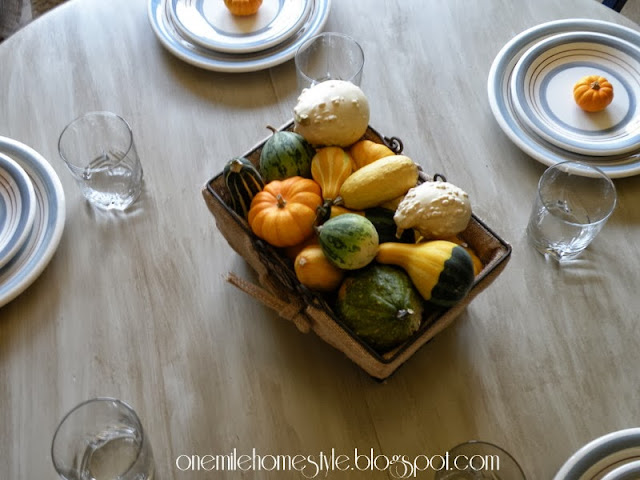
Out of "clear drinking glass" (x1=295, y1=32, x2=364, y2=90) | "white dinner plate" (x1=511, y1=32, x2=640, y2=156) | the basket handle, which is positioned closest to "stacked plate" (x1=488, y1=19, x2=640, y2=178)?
"white dinner plate" (x1=511, y1=32, x2=640, y2=156)

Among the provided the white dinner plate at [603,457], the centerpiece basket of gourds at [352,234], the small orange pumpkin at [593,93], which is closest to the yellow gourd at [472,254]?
the centerpiece basket of gourds at [352,234]

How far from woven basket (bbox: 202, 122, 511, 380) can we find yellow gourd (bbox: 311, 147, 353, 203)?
82 mm

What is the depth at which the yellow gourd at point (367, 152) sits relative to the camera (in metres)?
0.84

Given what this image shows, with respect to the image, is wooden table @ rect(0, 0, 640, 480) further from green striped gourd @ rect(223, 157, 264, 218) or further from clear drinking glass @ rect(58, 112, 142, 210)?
green striped gourd @ rect(223, 157, 264, 218)

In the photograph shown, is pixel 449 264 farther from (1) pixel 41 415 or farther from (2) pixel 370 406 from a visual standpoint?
(1) pixel 41 415

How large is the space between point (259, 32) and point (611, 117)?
2.05 ft

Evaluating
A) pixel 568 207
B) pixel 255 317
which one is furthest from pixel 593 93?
pixel 255 317

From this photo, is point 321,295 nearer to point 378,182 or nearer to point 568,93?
point 378,182

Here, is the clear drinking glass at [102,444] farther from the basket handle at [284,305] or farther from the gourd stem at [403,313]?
the gourd stem at [403,313]

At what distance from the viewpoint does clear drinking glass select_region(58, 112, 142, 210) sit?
38.9 inches

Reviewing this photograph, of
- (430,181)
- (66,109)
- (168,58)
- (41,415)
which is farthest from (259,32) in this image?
(41,415)

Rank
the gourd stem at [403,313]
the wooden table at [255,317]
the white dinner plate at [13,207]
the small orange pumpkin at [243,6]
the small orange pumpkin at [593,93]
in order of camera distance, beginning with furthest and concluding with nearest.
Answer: the small orange pumpkin at [243,6] → the small orange pumpkin at [593,93] → the white dinner plate at [13,207] → the wooden table at [255,317] → the gourd stem at [403,313]

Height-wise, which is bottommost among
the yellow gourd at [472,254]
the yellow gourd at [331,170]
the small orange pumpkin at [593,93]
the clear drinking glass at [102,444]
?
the clear drinking glass at [102,444]

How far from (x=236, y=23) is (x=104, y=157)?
35 cm
